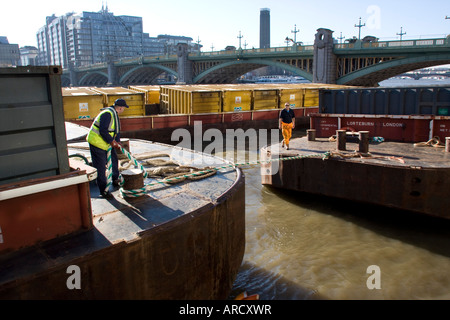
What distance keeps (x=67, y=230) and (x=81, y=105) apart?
1564 cm

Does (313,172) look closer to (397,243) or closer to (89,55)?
(397,243)

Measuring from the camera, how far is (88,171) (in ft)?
16.6

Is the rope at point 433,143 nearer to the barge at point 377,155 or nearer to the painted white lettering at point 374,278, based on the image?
the barge at point 377,155

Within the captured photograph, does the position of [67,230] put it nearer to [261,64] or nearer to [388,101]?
[388,101]

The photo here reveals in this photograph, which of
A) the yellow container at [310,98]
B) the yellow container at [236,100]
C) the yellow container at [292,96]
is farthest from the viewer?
the yellow container at [310,98]

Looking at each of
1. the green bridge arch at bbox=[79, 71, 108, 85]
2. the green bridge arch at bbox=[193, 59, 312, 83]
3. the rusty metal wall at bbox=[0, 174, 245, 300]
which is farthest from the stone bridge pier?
the green bridge arch at bbox=[79, 71, 108, 85]

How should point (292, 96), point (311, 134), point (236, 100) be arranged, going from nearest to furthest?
point (311, 134) < point (236, 100) < point (292, 96)

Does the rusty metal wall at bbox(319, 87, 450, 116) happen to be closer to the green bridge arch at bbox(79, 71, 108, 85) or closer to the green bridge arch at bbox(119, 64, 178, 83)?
the green bridge arch at bbox(119, 64, 178, 83)

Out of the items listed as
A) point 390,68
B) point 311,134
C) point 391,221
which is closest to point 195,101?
point 311,134

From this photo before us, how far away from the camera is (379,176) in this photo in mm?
9617

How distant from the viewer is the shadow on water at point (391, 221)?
896 cm

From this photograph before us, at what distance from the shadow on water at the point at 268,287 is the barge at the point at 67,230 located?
1373mm

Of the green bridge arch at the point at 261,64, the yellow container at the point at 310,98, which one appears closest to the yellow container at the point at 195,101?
the yellow container at the point at 310,98
